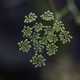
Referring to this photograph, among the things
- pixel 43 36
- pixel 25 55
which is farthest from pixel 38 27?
pixel 25 55

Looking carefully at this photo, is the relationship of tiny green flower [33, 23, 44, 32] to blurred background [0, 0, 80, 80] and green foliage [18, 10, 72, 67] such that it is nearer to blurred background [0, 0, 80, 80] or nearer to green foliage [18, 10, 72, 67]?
green foliage [18, 10, 72, 67]

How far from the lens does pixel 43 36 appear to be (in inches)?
31.9

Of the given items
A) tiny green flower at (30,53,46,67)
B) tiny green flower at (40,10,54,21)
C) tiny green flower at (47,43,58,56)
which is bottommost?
tiny green flower at (30,53,46,67)

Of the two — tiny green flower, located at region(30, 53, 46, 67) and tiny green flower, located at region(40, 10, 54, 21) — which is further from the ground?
tiny green flower, located at region(40, 10, 54, 21)

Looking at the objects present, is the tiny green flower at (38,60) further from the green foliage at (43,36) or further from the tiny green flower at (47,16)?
the tiny green flower at (47,16)

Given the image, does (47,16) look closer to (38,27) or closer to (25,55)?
(38,27)

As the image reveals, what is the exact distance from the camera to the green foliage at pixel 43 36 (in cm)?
81

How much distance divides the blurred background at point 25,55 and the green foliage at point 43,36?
3.0 inches

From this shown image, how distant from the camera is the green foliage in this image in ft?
2.66

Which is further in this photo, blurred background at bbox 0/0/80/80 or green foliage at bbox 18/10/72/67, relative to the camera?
blurred background at bbox 0/0/80/80

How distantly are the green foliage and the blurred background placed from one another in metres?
0.08

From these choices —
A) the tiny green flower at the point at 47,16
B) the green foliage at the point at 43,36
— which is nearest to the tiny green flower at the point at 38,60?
the green foliage at the point at 43,36

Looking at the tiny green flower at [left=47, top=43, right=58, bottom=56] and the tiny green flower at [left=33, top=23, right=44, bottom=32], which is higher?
the tiny green flower at [left=33, top=23, right=44, bottom=32]

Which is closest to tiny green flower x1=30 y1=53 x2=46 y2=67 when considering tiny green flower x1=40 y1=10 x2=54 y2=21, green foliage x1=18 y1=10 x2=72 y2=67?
green foliage x1=18 y1=10 x2=72 y2=67
